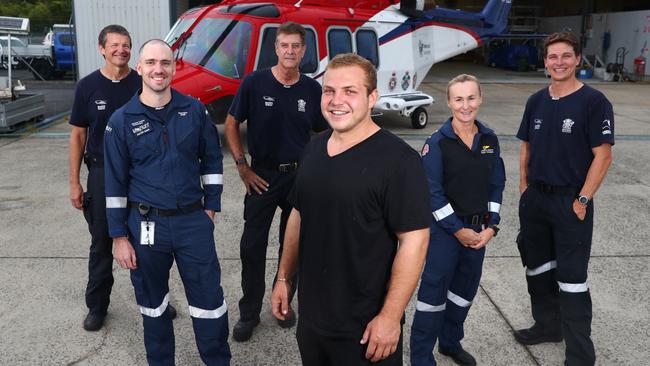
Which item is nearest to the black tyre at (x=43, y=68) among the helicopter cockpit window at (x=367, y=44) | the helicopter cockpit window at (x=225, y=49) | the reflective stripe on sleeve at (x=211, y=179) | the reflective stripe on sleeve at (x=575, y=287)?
the helicopter cockpit window at (x=225, y=49)

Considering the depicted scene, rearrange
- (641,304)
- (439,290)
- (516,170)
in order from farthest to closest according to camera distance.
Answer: (516,170), (641,304), (439,290)

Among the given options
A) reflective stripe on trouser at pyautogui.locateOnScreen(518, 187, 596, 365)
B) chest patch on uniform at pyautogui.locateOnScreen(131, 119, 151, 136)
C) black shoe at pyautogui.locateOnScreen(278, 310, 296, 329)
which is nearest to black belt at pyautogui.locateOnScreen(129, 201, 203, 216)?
chest patch on uniform at pyautogui.locateOnScreen(131, 119, 151, 136)

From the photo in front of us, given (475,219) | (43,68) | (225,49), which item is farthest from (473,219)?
(43,68)

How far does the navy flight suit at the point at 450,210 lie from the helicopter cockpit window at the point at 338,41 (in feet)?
22.3

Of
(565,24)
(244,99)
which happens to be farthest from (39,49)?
(565,24)

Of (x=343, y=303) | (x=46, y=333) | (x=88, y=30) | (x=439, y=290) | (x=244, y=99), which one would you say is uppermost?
(x=88, y=30)

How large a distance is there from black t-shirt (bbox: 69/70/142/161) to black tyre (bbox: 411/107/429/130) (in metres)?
8.14

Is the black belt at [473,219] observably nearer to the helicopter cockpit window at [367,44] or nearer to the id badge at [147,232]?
the id badge at [147,232]

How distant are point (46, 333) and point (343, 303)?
2.54 metres

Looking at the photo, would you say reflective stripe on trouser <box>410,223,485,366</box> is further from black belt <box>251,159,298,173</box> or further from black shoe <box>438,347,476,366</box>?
black belt <box>251,159,298,173</box>

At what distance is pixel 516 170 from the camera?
8.10 metres

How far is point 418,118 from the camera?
36.8ft

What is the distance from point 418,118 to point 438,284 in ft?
27.8

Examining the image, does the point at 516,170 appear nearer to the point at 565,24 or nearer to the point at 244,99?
the point at 244,99
